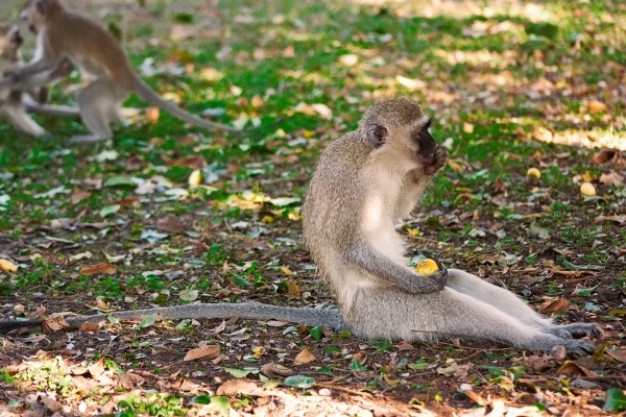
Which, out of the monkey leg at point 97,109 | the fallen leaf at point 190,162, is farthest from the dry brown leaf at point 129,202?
the monkey leg at point 97,109

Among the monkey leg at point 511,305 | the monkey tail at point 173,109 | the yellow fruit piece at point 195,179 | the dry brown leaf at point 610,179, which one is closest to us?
the monkey leg at point 511,305

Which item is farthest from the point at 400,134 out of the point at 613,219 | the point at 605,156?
the point at 605,156

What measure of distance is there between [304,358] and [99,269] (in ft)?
8.18

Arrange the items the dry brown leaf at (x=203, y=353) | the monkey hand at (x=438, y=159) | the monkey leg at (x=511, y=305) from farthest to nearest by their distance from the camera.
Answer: the monkey hand at (x=438, y=159), the dry brown leaf at (x=203, y=353), the monkey leg at (x=511, y=305)

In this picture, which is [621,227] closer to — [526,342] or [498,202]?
[498,202]

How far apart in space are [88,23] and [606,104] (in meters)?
6.01

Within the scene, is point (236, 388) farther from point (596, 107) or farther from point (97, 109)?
point (97, 109)

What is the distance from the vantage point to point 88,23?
11758 millimetres

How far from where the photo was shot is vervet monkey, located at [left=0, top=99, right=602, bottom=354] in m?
5.30

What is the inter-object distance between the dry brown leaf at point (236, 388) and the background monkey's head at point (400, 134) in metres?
1.51

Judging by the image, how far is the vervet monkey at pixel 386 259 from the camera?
5297 millimetres

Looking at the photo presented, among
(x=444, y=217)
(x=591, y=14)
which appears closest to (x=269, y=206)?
(x=444, y=217)

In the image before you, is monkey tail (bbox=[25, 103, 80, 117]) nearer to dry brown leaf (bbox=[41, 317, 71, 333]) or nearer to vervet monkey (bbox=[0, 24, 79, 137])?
vervet monkey (bbox=[0, 24, 79, 137])

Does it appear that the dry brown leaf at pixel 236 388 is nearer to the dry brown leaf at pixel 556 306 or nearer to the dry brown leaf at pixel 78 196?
the dry brown leaf at pixel 556 306
